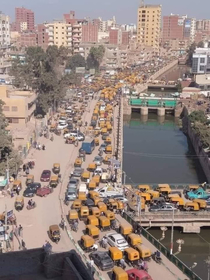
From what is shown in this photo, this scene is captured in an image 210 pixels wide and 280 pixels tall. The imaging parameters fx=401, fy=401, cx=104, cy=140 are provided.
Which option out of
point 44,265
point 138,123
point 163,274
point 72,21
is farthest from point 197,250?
point 72,21

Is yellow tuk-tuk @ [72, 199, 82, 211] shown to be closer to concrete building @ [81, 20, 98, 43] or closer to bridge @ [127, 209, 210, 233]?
bridge @ [127, 209, 210, 233]

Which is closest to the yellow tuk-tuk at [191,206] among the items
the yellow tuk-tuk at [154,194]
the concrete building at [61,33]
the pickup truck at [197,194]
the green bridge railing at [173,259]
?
the pickup truck at [197,194]

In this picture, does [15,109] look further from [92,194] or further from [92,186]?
[92,194]

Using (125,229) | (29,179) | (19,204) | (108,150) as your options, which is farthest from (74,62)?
(125,229)

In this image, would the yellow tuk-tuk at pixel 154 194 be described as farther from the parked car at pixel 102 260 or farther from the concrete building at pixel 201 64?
the concrete building at pixel 201 64

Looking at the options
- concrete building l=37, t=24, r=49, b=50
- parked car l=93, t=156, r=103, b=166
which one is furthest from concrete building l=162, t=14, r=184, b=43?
parked car l=93, t=156, r=103, b=166

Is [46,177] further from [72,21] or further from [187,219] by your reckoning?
[72,21]

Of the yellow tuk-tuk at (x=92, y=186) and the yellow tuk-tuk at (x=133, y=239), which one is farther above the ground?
the yellow tuk-tuk at (x=92, y=186)
